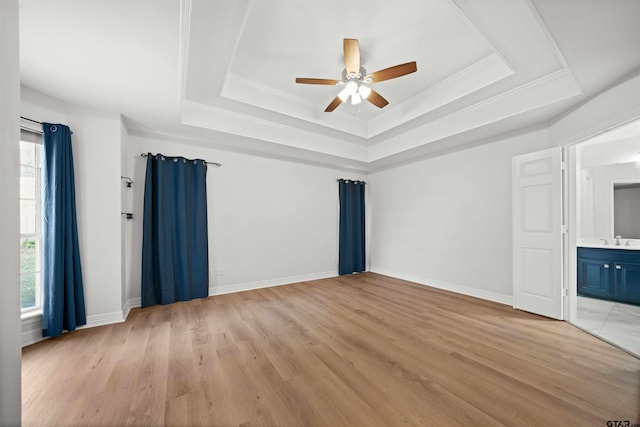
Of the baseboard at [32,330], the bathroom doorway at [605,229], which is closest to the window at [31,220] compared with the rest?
the baseboard at [32,330]

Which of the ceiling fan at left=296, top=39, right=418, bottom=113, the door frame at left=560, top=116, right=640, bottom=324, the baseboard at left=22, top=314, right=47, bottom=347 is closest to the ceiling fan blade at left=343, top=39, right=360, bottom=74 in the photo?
the ceiling fan at left=296, top=39, right=418, bottom=113

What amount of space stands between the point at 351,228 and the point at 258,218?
7.09 ft

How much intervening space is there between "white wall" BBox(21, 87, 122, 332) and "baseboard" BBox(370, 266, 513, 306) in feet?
15.3

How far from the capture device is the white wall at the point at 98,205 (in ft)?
8.96

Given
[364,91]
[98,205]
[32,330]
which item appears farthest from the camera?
[98,205]

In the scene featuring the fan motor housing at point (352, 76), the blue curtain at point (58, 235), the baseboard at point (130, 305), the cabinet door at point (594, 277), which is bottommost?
the baseboard at point (130, 305)

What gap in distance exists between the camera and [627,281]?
3.45 m

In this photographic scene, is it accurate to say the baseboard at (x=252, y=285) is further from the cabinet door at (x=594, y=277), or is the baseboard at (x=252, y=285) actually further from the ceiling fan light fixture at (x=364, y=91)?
the cabinet door at (x=594, y=277)

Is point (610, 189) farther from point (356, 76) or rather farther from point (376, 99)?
point (356, 76)

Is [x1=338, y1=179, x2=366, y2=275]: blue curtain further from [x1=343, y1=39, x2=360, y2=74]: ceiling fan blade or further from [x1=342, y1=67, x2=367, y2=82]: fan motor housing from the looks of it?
[x1=343, y1=39, x2=360, y2=74]: ceiling fan blade

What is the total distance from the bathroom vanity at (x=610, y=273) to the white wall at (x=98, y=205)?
673cm

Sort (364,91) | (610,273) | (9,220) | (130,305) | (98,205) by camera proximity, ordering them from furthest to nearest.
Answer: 1. (610,273)
2. (130,305)
3. (98,205)
4. (364,91)
5. (9,220)

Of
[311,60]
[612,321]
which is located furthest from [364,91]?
[612,321]

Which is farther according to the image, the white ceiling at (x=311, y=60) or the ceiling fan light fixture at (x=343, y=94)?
the ceiling fan light fixture at (x=343, y=94)
